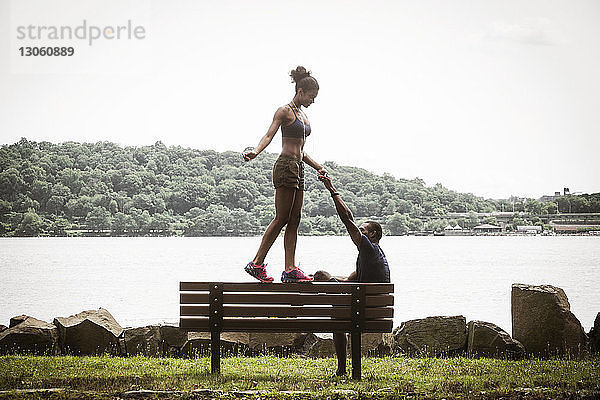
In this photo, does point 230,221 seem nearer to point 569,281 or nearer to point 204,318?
point 569,281

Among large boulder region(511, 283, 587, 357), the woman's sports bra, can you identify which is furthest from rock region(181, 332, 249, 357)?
large boulder region(511, 283, 587, 357)

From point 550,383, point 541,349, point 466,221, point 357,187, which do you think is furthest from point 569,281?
point 550,383

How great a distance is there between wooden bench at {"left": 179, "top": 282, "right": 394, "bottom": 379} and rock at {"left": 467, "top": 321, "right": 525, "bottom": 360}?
2793 millimetres

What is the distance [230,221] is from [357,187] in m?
5.37

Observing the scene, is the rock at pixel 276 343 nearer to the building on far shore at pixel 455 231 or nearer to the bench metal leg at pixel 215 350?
the bench metal leg at pixel 215 350

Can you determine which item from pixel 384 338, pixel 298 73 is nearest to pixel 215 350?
pixel 298 73

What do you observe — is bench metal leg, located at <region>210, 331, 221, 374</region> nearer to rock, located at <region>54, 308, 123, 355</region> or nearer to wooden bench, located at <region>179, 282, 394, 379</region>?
wooden bench, located at <region>179, 282, 394, 379</region>

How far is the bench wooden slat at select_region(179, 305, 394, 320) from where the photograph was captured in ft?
28.8

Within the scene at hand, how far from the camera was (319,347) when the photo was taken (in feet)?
37.3

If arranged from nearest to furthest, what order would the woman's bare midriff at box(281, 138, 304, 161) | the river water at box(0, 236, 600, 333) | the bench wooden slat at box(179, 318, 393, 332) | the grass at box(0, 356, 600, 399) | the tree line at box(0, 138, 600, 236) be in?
the grass at box(0, 356, 600, 399)
the bench wooden slat at box(179, 318, 393, 332)
the woman's bare midriff at box(281, 138, 304, 161)
the river water at box(0, 236, 600, 333)
the tree line at box(0, 138, 600, 236)

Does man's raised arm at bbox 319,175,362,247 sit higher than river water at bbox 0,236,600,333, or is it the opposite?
man's raised arm at bbox 319,175,362,247

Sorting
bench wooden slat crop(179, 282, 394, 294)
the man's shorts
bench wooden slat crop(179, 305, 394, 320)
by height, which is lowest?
bench wooden slat crop(179, 305, 394, 320)

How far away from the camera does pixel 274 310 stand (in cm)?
883

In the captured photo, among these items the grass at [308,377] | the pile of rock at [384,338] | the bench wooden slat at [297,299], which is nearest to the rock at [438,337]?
the pile of rock at [384,338]
